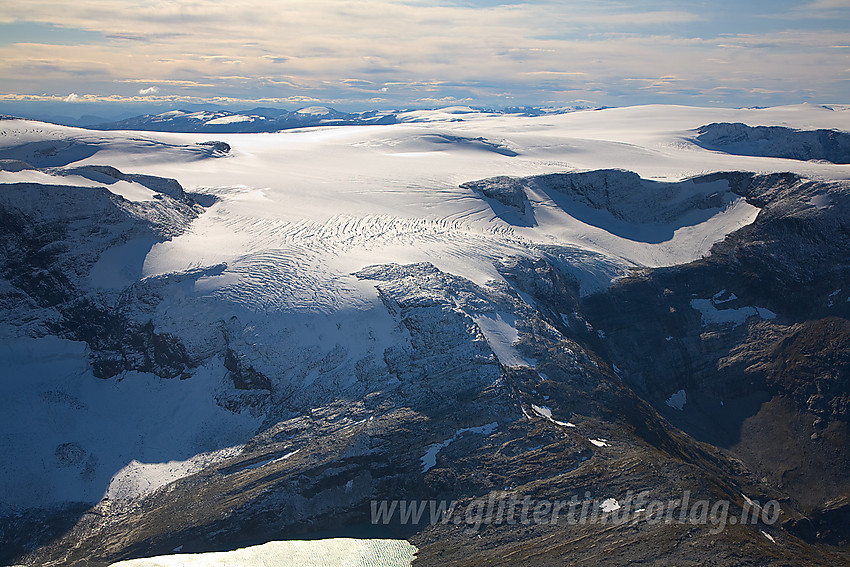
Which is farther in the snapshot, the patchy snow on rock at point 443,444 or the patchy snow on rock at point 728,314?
the patchy snow on rock at point 728,314

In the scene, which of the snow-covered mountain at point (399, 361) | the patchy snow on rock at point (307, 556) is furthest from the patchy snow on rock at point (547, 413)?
A: the patchy snow on rock at point (307, 556)

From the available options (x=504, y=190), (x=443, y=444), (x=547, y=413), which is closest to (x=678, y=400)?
(x=547, y=413)

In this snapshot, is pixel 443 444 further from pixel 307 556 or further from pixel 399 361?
pixel 307 556

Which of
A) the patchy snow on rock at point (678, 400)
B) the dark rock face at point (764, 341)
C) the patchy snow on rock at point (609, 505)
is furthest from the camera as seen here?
the patchy snow on rock at point (678, 400)

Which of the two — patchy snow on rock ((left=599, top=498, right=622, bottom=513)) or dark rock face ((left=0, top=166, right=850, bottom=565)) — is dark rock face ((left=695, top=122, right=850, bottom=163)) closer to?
dark rock face ((left=0, top=166, right=850, bottom=565))

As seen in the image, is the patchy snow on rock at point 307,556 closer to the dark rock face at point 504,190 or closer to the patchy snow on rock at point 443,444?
the patchy snow on rock at point 443,444

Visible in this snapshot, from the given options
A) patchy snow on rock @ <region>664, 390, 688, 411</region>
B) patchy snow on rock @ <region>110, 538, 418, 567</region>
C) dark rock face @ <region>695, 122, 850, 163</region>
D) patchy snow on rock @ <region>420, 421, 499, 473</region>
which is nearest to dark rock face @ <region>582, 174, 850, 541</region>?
patchy snow on rock @ <region>664, 390, 688, 411</region>

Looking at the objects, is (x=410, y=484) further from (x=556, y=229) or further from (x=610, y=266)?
(x=556, y=229)
